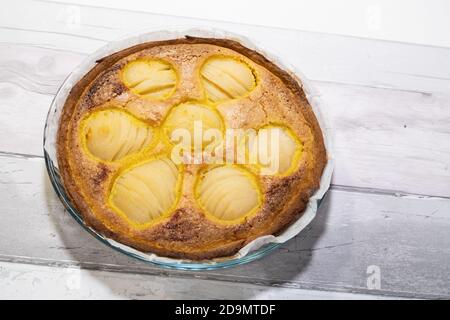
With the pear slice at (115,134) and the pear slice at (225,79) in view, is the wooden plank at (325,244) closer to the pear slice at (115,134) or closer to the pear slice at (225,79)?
the pear slice at (115,134)

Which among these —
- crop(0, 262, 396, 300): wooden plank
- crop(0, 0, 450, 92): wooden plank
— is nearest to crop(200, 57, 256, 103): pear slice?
crop(0, 0, 450, 92): wooden plank

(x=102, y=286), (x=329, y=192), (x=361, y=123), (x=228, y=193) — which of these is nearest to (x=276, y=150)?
(x=228, y=193)

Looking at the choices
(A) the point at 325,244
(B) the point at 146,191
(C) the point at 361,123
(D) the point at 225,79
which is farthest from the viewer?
(C) the point at 361,123

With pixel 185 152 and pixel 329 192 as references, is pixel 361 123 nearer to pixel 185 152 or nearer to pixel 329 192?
pixel 329 192

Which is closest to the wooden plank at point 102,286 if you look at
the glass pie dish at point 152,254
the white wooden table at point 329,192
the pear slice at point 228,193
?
the white wooden table at point 329,192

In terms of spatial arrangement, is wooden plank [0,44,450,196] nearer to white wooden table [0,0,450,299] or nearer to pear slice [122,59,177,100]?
white wooden table [0,0,450,299]

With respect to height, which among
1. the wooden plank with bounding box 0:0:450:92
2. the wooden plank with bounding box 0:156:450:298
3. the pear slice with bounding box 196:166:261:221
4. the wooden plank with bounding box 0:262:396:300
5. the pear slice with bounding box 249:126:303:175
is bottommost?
the wooden plank with bounding box 0:262:396:300
